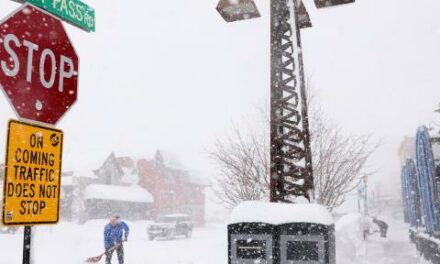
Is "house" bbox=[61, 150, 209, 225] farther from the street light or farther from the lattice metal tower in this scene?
the street light

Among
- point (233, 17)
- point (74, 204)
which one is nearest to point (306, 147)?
point (233, 17)

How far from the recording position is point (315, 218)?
6.38 m

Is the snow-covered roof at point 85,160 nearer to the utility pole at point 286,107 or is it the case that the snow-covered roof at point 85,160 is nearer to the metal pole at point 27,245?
the utility pole at point 286,107

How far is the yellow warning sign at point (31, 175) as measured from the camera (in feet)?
9.85

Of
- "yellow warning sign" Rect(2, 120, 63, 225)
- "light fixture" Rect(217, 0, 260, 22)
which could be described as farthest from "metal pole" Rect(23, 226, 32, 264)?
"light fixture" Rect(217, 0, 260, 22)

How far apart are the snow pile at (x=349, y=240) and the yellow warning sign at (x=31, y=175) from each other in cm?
1168

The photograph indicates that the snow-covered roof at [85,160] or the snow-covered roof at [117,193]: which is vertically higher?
the snow-covered roof at [85,160]

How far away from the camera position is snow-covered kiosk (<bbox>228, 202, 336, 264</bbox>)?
630 centimetres

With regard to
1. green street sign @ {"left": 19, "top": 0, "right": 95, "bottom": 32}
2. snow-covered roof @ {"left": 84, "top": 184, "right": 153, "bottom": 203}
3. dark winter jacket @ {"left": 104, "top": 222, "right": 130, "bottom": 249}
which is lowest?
dark winter jacket @ {"left": 104, "top": 222, "right": 130, "bottom": 249}

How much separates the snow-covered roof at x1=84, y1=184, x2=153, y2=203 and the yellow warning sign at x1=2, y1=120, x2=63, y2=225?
3851 centimetres

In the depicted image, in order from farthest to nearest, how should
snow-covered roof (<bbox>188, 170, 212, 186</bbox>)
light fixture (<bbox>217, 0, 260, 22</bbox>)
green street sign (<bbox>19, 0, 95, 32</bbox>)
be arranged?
1. snow-covered roof (<bbox>188, 170, 212, 186</bbox>)
2. light fixture (<bbox>217, 0, 260, 22</bbox>)
3. green street sign (<bbox>19, 0, 95, 32</bbox>)

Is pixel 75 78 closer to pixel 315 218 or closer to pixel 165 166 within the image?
pixel 315 218

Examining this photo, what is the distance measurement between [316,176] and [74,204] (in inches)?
1232

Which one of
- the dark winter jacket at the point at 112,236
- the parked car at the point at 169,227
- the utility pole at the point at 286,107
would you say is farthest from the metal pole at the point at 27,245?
the parked car at the point at 169,227
